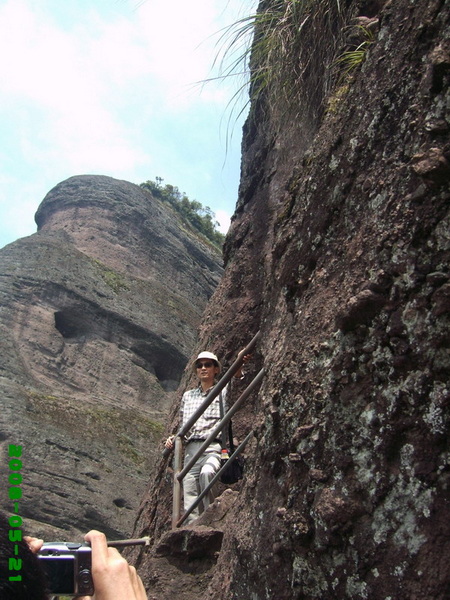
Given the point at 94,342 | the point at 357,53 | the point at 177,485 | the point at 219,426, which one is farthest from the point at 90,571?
the point at 94,342

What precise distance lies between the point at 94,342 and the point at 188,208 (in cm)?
2317

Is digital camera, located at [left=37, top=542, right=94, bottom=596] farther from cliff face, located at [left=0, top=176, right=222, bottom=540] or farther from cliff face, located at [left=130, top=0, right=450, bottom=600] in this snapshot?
cliff face, located at [left=0, top=176, right=222, bottom=540]

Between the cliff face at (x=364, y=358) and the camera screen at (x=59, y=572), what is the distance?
99 centimetres

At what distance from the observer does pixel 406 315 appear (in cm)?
254

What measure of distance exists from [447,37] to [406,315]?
1188 millimetres

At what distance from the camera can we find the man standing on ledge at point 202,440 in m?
5.34

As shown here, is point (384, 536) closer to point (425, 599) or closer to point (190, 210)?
point (425, 599)

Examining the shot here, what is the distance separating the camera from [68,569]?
2.12 metres

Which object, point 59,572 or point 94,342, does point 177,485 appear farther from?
point 94,342

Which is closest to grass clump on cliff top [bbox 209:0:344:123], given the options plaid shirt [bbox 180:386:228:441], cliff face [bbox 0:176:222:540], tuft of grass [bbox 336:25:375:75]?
tuft of grass [bbox 336:25:375:75]

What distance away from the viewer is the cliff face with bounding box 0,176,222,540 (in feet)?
58.2

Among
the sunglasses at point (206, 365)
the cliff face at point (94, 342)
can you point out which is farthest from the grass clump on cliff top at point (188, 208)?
the sunglasses at point (206, 365)

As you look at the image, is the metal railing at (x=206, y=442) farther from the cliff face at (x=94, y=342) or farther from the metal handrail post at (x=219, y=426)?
the cliff face at (x=94, y=342)

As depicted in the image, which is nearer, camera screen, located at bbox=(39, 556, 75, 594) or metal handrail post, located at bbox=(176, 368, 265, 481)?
camera screen, located at bbox=(39, 556, 75, 594)
